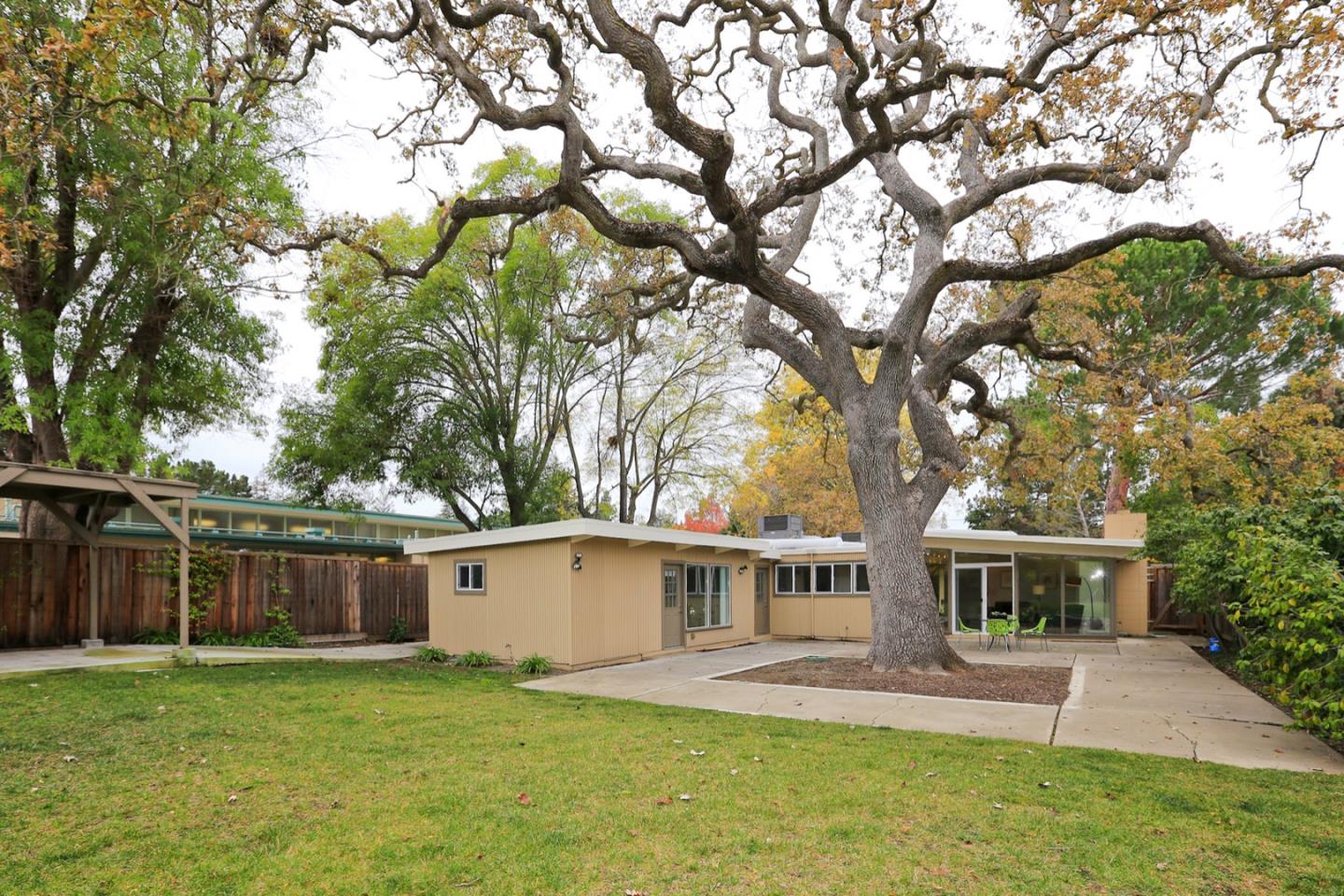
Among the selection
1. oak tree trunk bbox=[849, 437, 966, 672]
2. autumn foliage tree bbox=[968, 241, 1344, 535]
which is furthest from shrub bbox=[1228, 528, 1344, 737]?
autumn foliage tree bbox=[968, 241, 1344, 535]

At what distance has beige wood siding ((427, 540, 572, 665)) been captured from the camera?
12023 millimetres

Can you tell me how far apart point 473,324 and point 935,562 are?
42.1 feet

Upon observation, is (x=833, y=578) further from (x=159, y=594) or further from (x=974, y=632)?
(x=159, y=594)

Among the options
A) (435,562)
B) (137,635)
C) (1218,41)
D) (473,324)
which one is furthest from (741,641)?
(1218,41)

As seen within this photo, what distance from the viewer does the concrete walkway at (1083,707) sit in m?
6.75

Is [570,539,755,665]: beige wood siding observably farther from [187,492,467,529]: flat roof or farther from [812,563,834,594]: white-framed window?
[187,492,467,529]: flat roof

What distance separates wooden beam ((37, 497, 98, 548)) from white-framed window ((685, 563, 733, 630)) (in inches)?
384

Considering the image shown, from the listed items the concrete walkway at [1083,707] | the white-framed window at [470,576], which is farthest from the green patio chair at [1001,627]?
the white-framed window at [470,576]

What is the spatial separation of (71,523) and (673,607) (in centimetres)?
978

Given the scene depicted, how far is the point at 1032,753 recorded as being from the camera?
247 inches

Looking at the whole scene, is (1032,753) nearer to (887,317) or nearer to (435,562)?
(435,562)

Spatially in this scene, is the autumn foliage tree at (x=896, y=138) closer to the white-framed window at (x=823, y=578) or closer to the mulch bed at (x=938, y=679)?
the mulch bed at (x=938, y=679)

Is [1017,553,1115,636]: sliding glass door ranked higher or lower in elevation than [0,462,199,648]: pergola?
lower

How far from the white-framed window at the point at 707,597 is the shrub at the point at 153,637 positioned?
8939 millimetres
